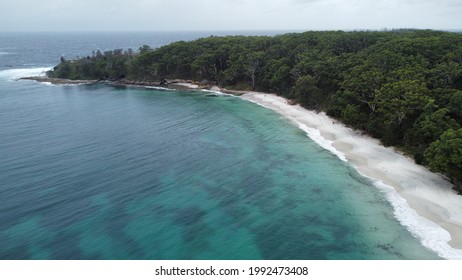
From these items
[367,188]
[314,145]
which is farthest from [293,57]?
[367,188]

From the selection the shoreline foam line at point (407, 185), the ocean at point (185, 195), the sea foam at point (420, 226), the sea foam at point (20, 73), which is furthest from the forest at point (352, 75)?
the sea foam at point (20, 73)

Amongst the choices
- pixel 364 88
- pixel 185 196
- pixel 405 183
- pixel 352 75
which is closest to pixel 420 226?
pixel 405 183

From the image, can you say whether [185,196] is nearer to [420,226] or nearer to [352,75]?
[420,226]

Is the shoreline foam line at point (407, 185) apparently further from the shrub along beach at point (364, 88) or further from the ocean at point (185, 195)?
the ocean at point (185, 195)

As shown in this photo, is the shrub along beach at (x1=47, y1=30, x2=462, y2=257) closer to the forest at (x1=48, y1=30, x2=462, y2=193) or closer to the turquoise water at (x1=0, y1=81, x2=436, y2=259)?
the forest at (x1=48, y1=30, x2=462, y2=193)

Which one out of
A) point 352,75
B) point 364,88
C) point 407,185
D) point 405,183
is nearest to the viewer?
point 407,185

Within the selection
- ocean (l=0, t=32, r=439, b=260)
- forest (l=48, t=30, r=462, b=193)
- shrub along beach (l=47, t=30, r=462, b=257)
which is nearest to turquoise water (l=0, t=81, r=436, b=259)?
ocean (l=0, t=32, r=439, b=260)
